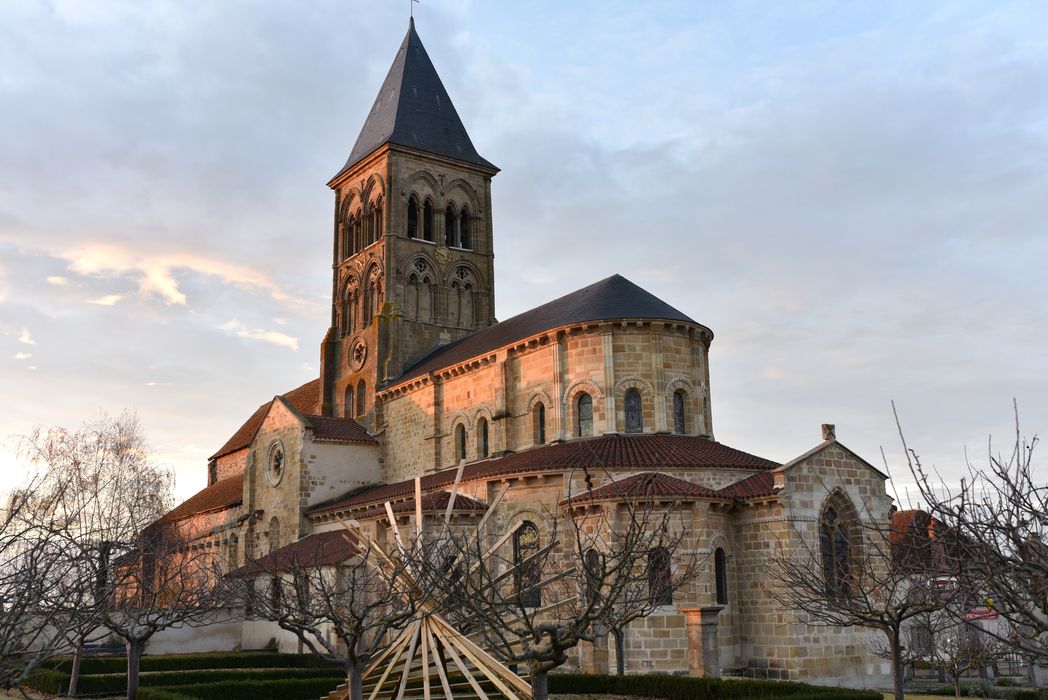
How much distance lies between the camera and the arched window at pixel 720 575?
26.4 m

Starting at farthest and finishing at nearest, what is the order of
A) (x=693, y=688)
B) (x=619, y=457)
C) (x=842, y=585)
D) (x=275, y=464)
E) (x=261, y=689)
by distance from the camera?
(x=275, y=464) < (x=619, y=457) < (x=842, y=585) < (x=261, y=689) < (x=693, y=688)

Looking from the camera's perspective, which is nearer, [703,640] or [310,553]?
[703,640]

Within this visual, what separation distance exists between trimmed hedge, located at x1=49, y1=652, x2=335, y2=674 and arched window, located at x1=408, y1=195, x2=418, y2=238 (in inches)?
886

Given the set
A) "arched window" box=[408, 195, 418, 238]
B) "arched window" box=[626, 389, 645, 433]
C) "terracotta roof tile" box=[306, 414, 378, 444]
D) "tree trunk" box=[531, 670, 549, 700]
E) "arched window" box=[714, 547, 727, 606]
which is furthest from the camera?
"arched window" box=[408, 195, 418, 238]

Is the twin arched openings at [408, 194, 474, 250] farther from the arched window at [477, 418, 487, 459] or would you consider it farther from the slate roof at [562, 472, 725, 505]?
the slate roof at [562, 472, 725, 505]

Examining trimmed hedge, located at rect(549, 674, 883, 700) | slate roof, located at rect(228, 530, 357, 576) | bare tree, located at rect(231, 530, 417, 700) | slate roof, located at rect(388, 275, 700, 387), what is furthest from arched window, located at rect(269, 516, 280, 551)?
trimmed hedge, located at rect(549, 674, 883, 700)

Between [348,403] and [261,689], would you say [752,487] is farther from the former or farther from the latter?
[348,403]

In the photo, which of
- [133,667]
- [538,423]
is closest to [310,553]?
[538,423]

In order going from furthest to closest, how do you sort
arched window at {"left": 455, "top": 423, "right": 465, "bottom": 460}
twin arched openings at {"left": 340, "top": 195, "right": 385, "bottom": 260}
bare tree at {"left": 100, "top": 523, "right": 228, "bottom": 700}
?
1. twin arched openings at {"left": 340, "top": 195, "right": 385, "bottom": 260}
2. arched window at {"left": 455, "top": 423, "right": 465, "bottom": 460}
3. bare tree at {"left": 100, "top": 523, "right": 228, "bottom": 700}

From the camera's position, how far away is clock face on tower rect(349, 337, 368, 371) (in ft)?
150

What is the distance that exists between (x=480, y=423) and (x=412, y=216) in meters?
15.5

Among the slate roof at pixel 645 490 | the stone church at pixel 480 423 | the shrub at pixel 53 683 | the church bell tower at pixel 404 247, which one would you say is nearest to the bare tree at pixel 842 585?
the stone church at pixel 480 423

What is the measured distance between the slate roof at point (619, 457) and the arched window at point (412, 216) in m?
16.8

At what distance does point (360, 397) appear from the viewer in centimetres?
4547
